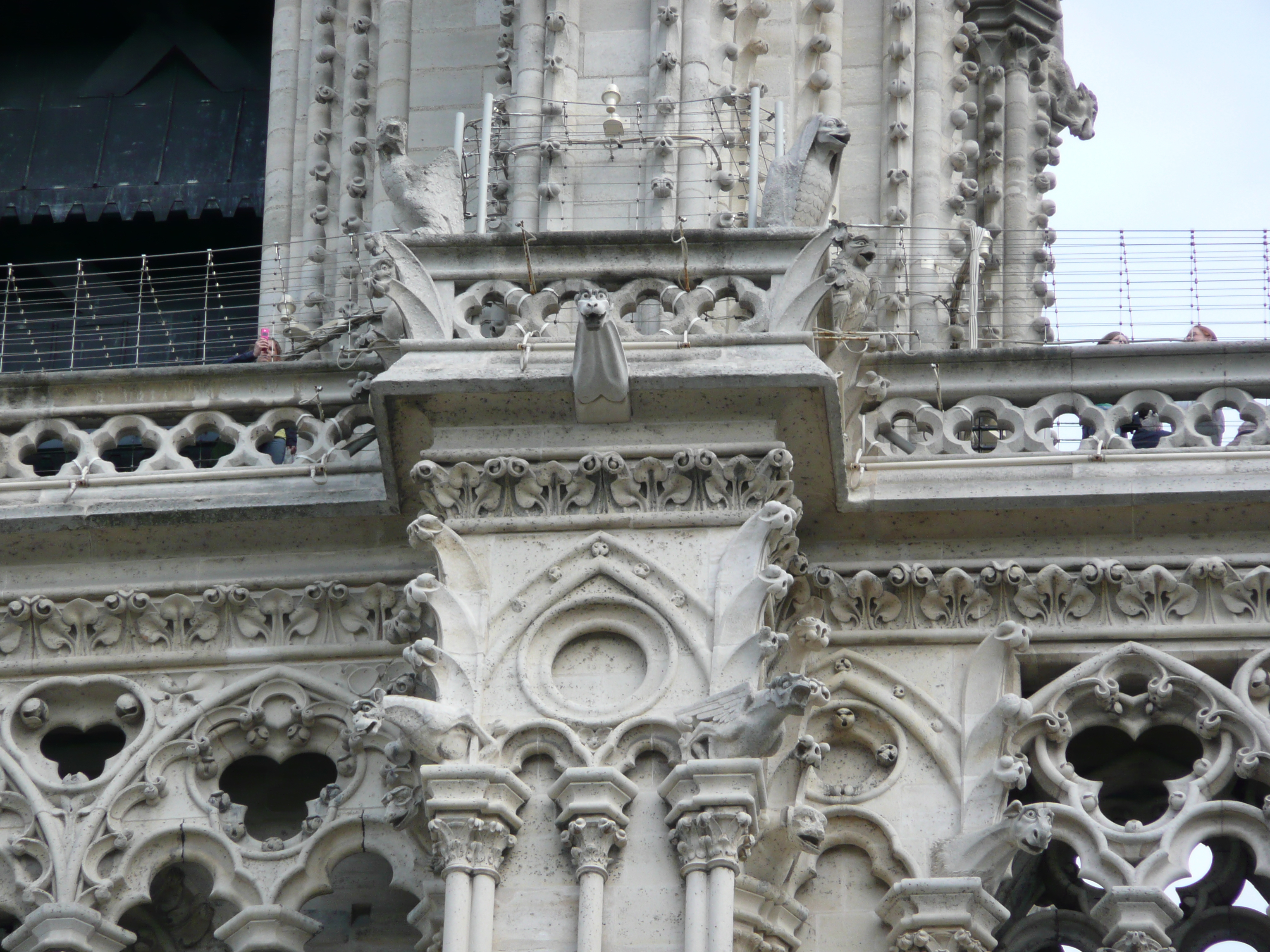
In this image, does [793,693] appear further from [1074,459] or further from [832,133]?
[832,133]

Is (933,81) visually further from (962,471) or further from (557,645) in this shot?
(557,645)

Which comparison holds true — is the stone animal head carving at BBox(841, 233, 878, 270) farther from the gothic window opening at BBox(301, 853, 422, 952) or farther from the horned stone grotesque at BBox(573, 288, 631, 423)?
the gothic window opening at BBox(301, 853, 422, 952)

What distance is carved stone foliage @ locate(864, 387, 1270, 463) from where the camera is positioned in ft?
60.7

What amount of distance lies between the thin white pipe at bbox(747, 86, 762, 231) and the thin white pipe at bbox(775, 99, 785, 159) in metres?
0.10

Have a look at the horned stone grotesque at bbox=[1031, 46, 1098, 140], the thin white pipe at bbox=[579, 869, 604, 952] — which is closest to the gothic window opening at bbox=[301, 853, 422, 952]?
the thin white pipe at bbox=[579, 869, 604, 952]

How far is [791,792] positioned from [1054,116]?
9.48 metres

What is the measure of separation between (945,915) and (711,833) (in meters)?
1.46

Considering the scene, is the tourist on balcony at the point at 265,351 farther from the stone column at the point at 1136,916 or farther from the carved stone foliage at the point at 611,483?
the stone column at the point at 1136,916

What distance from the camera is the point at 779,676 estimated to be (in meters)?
16.6

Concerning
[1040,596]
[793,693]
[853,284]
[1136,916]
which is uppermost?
[853,284]

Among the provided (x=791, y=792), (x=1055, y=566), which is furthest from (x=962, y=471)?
(x=791, y=792)

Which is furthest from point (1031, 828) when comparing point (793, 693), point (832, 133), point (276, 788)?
point (276, 788)

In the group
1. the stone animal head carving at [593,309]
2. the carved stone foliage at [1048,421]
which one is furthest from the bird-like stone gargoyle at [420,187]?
the carved stone foliage at [1048,421]

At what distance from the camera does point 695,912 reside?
1623 centimetres
